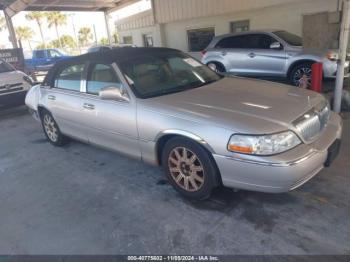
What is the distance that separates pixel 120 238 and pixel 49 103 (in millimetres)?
3015

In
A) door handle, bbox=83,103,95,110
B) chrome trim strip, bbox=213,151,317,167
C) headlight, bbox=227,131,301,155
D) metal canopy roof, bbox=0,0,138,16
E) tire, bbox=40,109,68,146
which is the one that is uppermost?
metal canopy roof, bbox=0,0,138,16

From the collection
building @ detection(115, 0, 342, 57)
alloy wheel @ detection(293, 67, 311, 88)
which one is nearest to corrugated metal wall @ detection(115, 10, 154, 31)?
building @ detection(115, 0, 342, 57)

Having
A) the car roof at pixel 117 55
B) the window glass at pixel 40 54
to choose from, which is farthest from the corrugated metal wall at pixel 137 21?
the car roof at pixel 117 55

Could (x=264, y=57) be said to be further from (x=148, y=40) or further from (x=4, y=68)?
(x=148, y=40)

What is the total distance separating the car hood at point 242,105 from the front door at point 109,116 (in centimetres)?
38

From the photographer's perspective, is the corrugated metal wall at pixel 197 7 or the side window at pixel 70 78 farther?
the corrugated metal wall at pixel 197 7

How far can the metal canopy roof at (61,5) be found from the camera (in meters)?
13.2

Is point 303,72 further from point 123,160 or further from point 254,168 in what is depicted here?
point 254,168

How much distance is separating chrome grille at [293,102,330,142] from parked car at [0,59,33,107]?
7689mm

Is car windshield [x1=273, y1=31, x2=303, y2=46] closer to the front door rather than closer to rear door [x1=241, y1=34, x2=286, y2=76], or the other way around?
rear door [x1=241, y1=34, x2=286, y2=76]

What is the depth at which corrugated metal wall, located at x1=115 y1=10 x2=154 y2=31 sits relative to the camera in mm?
17344

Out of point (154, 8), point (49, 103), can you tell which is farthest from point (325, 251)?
point (154, 8)

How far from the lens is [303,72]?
7750mm

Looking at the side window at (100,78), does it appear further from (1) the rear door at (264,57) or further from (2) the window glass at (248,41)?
(2) the window glass at (248,41)
